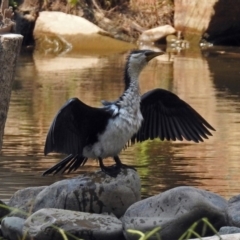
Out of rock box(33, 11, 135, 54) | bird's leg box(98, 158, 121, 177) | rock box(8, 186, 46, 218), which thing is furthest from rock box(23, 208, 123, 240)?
rock box(33, 11, 135, 54)

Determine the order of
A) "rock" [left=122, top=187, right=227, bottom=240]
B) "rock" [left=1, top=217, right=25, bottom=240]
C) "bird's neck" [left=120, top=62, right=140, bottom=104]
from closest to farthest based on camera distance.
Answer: "rock" [left=122, top=187, right=227, bottom=240], "rock" [left=1, top=217, right=25, bottom=240], "bird's neck" [left=120, top=62, right=140, bottom=104]

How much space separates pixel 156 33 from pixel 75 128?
1590 cm

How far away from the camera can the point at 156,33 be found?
69.9 feet

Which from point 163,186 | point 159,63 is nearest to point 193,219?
point 163,186

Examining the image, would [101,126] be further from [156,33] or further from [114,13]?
[114,13]

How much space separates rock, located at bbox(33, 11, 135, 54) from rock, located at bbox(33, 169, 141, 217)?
48.3 feet

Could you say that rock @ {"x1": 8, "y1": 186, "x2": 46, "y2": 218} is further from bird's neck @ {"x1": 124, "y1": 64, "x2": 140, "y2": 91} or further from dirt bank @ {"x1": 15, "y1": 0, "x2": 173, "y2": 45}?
dirt bank @ {"x1": 15, "y1": 0, "x2": 173, "y2": 45}

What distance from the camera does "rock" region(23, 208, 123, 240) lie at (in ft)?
17.3

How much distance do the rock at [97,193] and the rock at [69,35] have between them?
14721mm

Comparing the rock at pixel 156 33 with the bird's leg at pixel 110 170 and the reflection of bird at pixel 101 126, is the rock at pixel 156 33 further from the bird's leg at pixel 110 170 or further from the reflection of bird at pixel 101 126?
the bird's leg at pixel 110 170

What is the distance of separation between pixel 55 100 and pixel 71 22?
30.6ft

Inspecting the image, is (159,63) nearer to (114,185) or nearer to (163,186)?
(163,186)

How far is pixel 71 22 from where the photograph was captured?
68.5 ft

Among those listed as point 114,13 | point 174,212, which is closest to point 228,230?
point 174,212
